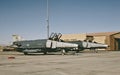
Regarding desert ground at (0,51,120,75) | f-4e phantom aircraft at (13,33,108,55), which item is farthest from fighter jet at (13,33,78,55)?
desert ground at (0,51,120,75)

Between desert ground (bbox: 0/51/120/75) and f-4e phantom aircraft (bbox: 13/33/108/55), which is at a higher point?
f-4e phantom aircraft (bbox: 13/33/108/55)

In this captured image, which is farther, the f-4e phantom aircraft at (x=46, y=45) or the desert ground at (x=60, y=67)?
the f-4e phantom aircraft at (x=46, y=45)

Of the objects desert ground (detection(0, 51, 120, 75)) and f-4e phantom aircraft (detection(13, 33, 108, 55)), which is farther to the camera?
f-4e phantom aircraft (detection(13, 33, 108, 55))

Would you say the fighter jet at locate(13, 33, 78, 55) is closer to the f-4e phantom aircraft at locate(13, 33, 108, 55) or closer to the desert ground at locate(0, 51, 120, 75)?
the f-4e phantom aircraft at locate(13, 33, 108, 55)

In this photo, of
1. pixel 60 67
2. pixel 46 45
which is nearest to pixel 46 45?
pixel 46 45

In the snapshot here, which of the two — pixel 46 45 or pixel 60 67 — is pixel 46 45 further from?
pixel 60 67

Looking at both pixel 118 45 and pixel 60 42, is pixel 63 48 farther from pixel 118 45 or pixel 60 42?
pixel 118 45

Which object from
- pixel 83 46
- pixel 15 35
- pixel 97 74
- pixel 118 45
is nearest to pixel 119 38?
pixel 118 45

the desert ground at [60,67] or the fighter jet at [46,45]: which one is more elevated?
the fighter jet at [46,45]

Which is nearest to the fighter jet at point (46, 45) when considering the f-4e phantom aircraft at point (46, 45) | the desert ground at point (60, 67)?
the f-4e phantom aircraft at point (46, 45)

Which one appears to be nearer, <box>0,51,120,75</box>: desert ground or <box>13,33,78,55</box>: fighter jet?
<box>0,51,120,75</box>: desert ground

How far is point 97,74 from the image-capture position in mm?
12039

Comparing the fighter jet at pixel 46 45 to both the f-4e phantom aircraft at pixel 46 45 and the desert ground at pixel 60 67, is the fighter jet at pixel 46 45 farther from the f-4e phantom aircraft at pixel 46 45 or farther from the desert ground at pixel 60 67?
the desert ground at pixel 60 67

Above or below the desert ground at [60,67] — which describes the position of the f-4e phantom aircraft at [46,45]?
above
